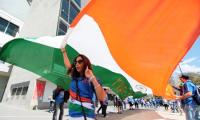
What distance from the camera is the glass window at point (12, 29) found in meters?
28.4

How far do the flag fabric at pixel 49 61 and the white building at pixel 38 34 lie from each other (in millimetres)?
16621

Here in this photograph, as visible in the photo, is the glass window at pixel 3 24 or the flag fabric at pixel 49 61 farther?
the glass window at pixel 3 24

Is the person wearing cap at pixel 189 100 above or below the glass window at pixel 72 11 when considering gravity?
below

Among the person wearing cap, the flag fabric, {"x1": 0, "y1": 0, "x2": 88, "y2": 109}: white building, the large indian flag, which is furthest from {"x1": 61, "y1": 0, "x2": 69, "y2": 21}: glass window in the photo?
the large indian flag

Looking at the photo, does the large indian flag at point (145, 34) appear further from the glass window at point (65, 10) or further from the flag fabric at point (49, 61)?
the glass window at point (65, 10)

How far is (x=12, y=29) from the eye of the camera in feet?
95.7

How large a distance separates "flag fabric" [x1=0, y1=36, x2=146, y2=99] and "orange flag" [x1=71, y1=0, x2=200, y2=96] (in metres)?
0.40

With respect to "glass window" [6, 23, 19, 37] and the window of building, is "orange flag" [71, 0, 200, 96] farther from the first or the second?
"glass window" [6, 23, 19, 37]

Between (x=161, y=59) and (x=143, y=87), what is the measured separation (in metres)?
0.46

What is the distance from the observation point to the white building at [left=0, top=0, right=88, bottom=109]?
20578 millimetres

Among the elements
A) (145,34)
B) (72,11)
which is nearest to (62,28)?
(72,11)

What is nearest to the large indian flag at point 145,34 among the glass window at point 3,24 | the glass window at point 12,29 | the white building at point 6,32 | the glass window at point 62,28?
the glass window at point 62,28

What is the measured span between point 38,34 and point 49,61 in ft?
73.7

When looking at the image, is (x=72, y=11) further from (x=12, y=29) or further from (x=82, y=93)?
(x=82, y=93)
